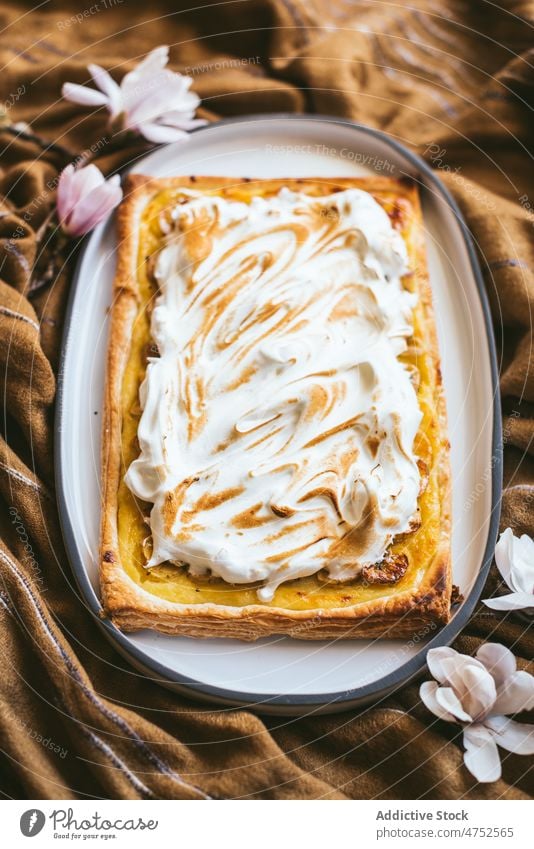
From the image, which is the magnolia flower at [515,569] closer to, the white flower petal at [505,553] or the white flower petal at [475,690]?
the white flower petal at [505,553]

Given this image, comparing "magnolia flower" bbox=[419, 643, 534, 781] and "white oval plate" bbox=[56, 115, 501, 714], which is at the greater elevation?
"white oval plate" bbox=[56, 115, 501, 714]

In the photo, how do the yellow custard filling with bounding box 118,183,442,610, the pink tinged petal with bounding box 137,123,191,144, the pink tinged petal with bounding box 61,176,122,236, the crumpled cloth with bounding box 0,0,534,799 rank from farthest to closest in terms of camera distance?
the pink tinged petal with bounding box 137,123,191,144, the pink tinged petal with bounding box 61,176,122,236, the yellow custard filling with bounding box 118,183,442,610, the crumpled cloth with bounding box 0,0,534,799

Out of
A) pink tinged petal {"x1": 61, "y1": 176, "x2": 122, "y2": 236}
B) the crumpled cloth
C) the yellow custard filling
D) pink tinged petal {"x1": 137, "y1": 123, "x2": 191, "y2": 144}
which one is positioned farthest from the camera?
pink tinged petal {"x1": 137, "y1": 123, "x2": 191, "y2": 144}

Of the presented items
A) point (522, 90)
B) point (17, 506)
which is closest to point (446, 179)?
point (522, 90)

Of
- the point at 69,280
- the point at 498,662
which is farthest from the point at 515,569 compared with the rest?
the point at 69,280

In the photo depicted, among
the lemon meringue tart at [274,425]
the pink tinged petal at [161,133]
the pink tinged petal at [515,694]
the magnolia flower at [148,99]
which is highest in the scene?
the magnolia flower at [148,99]

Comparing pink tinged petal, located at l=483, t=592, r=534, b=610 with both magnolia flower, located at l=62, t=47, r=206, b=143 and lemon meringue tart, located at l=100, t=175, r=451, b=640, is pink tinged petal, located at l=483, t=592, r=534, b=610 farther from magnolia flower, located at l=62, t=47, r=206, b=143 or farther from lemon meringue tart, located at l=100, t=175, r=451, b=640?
magnolia flower, located at l=62, t=47, r=206, b=143

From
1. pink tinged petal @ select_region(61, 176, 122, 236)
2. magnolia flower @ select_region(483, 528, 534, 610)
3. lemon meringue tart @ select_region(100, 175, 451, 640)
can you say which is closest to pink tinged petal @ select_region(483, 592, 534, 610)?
magnolia flower @ select_region(483, 528, 534, 610)

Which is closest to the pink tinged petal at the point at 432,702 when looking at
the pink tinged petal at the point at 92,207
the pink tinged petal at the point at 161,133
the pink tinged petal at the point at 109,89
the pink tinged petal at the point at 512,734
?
the pink tinged petal at the point at 512,734
